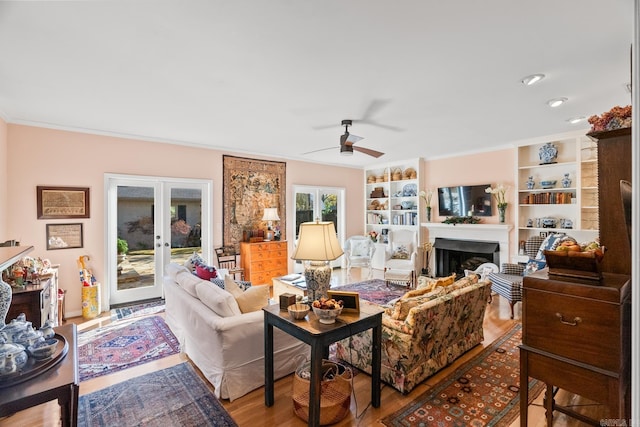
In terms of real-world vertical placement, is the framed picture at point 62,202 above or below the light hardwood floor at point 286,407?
above

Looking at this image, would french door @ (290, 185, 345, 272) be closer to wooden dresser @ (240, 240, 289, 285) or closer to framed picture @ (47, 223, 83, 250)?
wooden dresser @ (240, 240, 289, 285)

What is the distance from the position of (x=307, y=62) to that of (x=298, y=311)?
1.89 m

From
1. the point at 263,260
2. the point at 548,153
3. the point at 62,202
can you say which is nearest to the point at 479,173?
the point at 548,153

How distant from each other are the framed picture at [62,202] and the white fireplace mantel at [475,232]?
604 centimetres

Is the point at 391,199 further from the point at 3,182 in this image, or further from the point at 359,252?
the point at 3,182

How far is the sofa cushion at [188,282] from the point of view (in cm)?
297

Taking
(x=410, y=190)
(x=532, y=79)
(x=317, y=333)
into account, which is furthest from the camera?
(x=410, y=190)

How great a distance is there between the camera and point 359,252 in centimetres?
657

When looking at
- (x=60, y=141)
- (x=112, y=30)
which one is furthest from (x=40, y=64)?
(x=60, y=141)

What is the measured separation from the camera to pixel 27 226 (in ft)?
12.5

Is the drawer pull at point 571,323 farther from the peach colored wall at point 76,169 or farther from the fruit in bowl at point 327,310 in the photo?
the peach colored wall at point 76,169

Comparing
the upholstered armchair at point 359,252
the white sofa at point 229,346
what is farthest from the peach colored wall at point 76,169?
the upholstered armchair at point 359,252

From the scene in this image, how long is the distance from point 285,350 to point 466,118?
3.45 metres

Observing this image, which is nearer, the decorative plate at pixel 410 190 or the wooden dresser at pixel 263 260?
the wooden dresser at pixel 263 260
